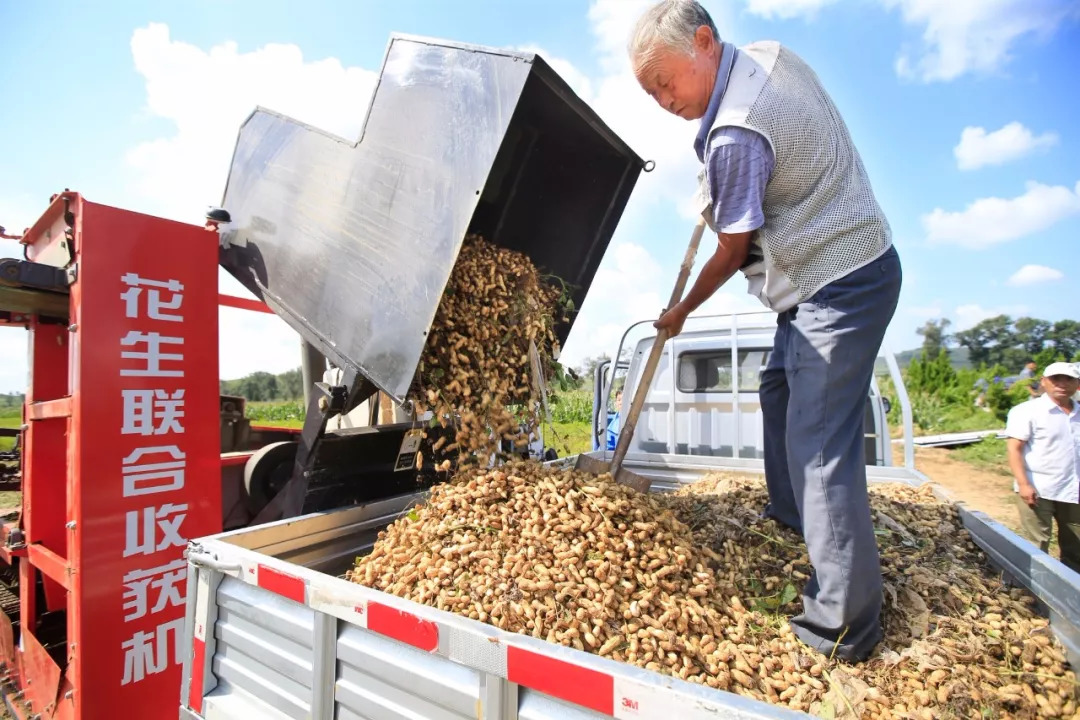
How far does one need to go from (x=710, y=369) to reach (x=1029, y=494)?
2632 millimetres

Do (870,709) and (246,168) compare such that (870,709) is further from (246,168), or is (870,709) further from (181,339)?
(246,168)

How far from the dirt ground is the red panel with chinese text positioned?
932cm

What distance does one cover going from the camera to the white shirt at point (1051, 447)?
4305 millimetres

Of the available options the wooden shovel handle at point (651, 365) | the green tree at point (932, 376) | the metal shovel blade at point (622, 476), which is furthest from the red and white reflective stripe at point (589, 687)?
the green tree at point (932, 376)

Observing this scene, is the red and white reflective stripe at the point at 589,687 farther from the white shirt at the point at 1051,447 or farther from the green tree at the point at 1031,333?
the green tree at the point at 1031,333

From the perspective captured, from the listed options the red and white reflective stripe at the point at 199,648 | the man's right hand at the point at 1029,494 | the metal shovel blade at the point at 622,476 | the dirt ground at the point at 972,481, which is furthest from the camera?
the dirt ground at the point at 972,481

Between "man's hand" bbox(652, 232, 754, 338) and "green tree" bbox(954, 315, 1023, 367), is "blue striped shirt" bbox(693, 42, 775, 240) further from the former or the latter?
"green tree" bbox(954, 315, 1023, 367)

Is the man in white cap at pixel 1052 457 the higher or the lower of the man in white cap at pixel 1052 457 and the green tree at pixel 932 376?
the lower

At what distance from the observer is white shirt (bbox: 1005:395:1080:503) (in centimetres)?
430

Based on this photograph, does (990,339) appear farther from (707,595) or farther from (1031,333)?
(707,595)

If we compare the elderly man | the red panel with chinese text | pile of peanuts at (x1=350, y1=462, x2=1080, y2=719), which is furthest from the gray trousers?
the red panel with chinese text

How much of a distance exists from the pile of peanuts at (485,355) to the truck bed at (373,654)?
0.66 meters

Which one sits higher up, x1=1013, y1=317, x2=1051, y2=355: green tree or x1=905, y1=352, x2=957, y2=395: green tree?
x1=1013, y1=317, x2=1051, y2=355: green tree

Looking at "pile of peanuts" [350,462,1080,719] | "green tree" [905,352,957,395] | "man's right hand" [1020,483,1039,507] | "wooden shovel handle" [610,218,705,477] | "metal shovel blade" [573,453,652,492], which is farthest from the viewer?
"green tree" [905,352,957,395]
